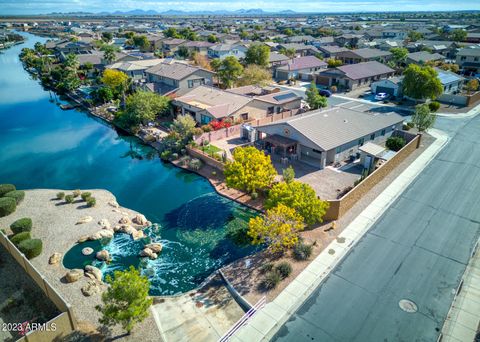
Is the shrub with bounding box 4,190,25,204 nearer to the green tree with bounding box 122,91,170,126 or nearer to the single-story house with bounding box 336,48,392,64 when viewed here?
the green tree with bounding box 122,91,170,126

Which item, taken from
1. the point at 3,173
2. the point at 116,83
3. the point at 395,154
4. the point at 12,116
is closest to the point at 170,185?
the point at 3,173

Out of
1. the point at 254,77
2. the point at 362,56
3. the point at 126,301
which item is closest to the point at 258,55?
the point at 254,77

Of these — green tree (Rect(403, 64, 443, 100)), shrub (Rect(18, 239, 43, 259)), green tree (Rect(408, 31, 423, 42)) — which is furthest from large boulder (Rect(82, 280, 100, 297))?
green tree (Rect(408, 31, 423, 42))

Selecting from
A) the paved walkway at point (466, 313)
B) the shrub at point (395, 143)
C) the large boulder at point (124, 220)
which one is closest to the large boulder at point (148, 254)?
the large boulder at point (124, 220)

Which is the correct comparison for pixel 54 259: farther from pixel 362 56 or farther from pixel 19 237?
pixel 362 56

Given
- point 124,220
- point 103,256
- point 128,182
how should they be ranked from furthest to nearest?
A: point 128,182, point 124,220, point 103,256

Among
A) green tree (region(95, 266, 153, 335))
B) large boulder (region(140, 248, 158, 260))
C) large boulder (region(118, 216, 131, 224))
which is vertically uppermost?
green tree (region(95, 266, 153, 335))
